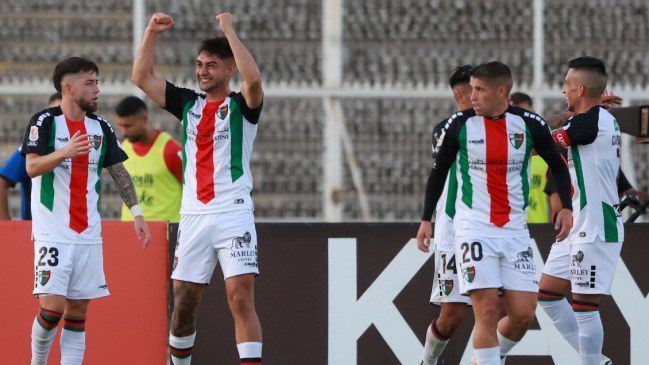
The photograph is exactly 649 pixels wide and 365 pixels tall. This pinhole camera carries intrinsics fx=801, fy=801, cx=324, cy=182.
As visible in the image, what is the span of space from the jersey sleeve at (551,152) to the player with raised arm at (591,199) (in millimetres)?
492

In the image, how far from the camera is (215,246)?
4957 millimetres

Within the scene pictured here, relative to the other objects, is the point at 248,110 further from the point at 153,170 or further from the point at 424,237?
the point at 153,170

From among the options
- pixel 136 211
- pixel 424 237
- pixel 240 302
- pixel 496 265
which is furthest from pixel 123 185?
pixel 496 265

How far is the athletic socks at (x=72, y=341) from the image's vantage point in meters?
5.14

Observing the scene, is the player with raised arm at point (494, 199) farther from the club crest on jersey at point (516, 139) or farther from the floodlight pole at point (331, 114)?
the floodlight pole at point (331, 114)

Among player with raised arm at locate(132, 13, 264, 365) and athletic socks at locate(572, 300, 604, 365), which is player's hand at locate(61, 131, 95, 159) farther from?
athletic socks at locate(572, 300, 604, 365)

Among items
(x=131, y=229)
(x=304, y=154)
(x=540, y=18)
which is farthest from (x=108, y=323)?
(x=540, y=18)

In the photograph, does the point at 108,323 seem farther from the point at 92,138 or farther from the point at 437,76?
the point at 437,76

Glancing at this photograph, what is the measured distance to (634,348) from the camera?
6180mm

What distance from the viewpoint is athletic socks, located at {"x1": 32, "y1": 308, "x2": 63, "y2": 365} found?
16.5ft

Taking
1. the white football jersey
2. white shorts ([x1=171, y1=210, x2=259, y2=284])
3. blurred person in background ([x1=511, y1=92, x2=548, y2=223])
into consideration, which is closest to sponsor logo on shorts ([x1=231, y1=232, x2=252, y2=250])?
white shorts ([x1=171, y1=210, x2=259, y2=284])

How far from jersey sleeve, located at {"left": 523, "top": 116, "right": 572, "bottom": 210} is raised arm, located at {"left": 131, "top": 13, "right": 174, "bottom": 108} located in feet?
7.55

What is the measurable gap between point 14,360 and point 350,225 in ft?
8.93

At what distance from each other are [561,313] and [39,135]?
12.3 feet
